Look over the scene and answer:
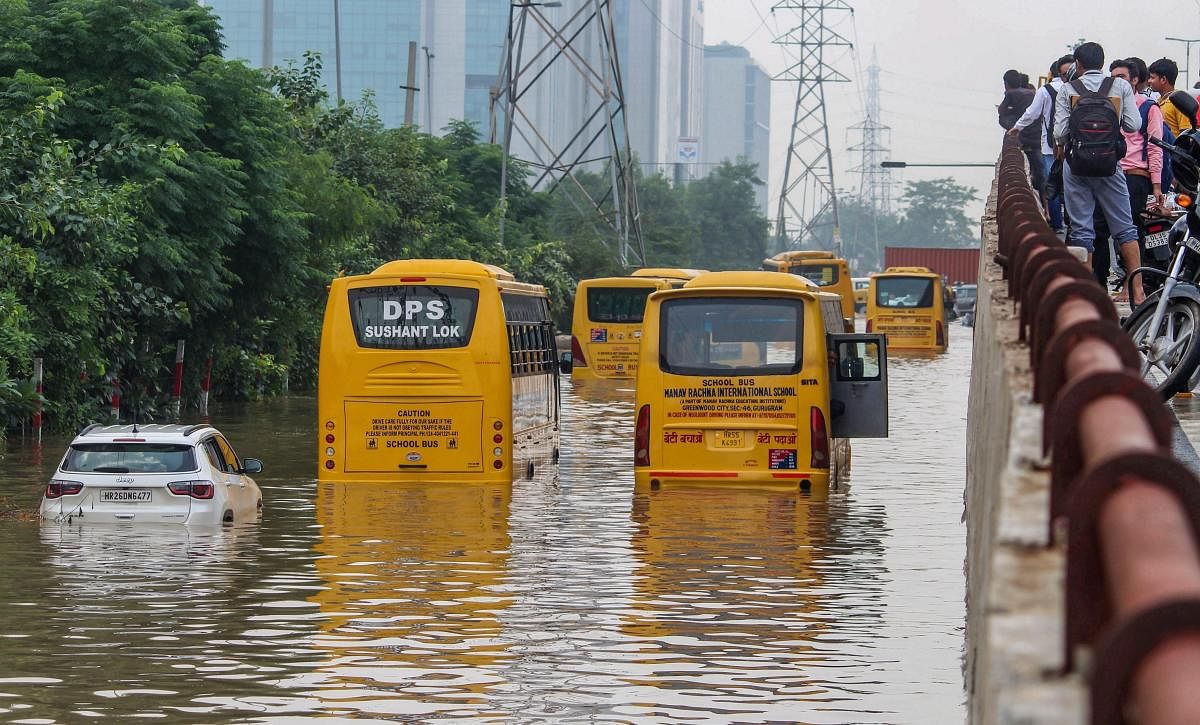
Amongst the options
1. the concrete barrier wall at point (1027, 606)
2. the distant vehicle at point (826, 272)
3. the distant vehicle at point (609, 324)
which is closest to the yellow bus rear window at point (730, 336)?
the concrete barrier wall at point (1027, 606)

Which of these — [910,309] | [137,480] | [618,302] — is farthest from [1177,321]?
[910,309]

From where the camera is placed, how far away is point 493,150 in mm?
68562

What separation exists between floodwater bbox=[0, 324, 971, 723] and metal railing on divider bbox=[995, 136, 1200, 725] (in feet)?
21.9

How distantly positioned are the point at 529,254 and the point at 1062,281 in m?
53.7

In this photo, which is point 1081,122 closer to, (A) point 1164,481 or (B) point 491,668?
(B) point 491,668

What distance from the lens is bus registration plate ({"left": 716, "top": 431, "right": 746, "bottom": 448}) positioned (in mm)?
21281

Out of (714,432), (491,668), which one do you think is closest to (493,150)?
(714,432)

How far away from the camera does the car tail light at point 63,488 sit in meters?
17.6

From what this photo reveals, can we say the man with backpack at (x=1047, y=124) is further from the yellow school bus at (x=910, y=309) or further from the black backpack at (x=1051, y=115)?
the yellow school bus at (x=910, y=309)

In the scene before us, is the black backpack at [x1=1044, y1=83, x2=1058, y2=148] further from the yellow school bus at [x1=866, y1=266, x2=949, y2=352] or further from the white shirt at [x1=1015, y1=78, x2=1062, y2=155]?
the yellow school bus at [x1=866, y1=266, x2=949, y2=352]

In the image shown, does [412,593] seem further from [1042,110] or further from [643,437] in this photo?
[1042,110]

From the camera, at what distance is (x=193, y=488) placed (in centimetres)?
1792

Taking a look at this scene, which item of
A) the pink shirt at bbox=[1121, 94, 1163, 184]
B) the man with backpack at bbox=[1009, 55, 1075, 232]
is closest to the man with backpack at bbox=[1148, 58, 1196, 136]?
the pink shirt at bbox=[1121, 94, 1163, 184]

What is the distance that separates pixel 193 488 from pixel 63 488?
1.10 metres
